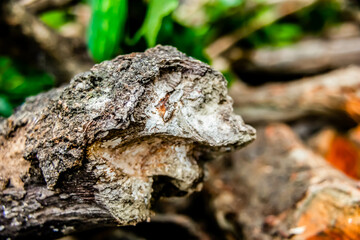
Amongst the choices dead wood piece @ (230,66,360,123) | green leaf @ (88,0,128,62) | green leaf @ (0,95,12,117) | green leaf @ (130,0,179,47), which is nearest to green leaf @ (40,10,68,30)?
green leaf @ (0,95,12,117)

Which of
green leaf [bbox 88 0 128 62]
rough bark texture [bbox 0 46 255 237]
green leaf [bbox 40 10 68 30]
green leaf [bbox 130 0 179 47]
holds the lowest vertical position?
rough bark texture [bbox 0 46 255 237]

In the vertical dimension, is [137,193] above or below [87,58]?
below

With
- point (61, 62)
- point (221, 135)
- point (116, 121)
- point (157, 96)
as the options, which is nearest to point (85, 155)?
point (116, 121)

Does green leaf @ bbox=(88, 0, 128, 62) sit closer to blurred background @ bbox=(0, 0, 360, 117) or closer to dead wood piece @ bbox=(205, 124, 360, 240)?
blurred background @ bbox=(0, 0, 360, 117)

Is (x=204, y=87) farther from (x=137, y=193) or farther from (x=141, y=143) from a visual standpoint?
(x=137, y=193)

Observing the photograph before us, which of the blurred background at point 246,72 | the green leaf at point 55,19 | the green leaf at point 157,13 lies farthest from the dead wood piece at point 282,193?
the green leaf at point 55,19
